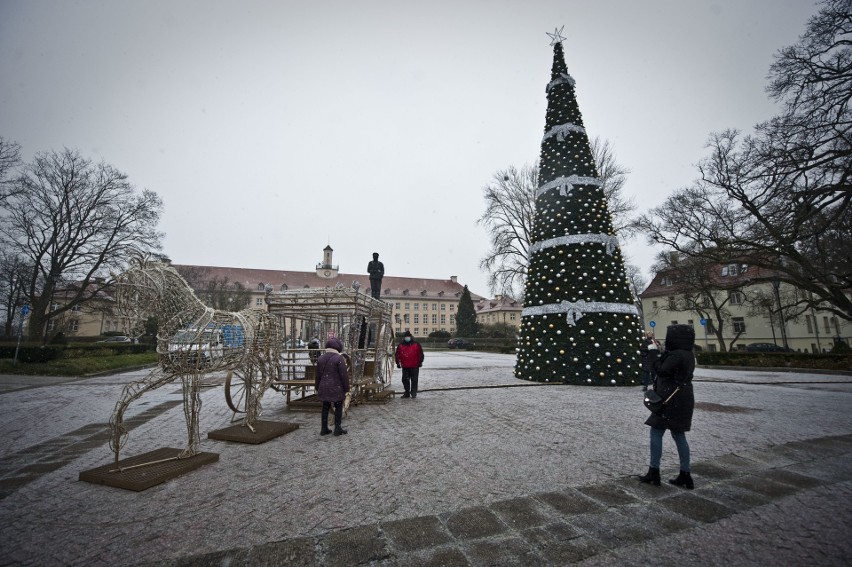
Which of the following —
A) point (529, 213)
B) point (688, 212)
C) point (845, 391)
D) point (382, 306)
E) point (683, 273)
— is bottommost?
point (845, 391)

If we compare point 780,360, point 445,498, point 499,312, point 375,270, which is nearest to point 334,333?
point 375,270

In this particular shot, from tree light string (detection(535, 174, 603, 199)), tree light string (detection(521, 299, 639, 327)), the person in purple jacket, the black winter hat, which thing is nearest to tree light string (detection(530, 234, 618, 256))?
tree light string (detection(535, 174, 603, 199))

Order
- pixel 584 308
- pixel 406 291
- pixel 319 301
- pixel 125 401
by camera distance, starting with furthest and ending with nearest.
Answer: pixel 406 291, pixel 584 308, pixel 319 301, pixel 125 401

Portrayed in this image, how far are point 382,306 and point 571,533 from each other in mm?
7205

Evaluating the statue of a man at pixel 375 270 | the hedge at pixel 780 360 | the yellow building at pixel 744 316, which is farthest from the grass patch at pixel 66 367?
the yellow building at pixel 744 316

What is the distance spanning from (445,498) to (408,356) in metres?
5.71

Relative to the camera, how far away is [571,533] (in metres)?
2.74

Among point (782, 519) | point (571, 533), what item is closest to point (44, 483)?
point (571, 533)

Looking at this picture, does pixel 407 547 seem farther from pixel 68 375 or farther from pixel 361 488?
pixel 68 375

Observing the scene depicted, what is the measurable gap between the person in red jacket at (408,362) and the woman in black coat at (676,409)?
19.1 ft

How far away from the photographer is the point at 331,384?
Result: 573 cm

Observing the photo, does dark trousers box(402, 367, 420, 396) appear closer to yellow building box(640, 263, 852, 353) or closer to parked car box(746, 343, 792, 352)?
yellow building box(640, 263, 852, 353)

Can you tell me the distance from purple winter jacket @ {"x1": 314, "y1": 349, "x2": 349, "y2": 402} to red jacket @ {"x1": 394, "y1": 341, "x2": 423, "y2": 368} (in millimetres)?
3248

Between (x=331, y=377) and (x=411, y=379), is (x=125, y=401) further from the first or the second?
(x=411, y=379)
